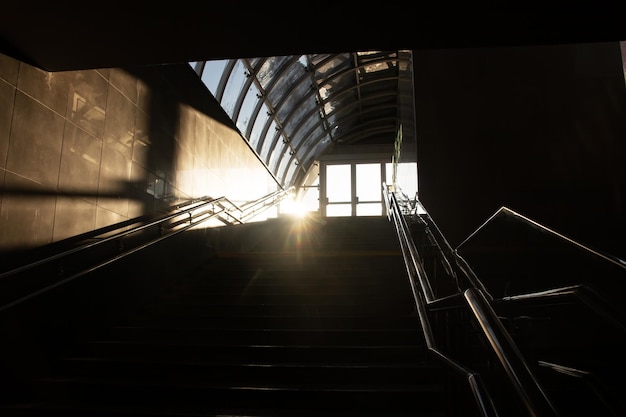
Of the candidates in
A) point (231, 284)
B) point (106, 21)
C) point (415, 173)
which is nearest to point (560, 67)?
point (415, 173)

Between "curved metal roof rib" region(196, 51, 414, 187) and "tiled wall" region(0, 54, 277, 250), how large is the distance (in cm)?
193

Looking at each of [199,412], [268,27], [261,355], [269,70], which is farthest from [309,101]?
[199,412]

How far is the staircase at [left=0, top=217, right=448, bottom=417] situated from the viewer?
9.79 ft

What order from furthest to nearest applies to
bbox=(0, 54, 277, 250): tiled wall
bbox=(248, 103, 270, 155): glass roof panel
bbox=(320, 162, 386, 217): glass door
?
A: bbox=(320, 162, 386, 217): glass door < bbox=(248, 103, 270, 155): glass roof panel < bbox=(0, 54, 277, 250): tiled wall

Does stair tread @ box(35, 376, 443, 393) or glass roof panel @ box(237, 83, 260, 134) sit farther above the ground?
glass roof panel @ box(237, 83, 260, 134)

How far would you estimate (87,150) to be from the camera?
4.36 metres

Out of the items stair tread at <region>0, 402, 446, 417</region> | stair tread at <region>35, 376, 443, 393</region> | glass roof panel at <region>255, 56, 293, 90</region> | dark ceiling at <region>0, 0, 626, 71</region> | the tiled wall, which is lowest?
stair tread at <region>0, 402, 446, 417</region>

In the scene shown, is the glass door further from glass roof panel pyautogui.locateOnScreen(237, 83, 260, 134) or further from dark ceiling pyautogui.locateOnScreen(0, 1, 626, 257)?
dark ceiling pyautogui.locateOnScreen(0, 1, 626, 257)

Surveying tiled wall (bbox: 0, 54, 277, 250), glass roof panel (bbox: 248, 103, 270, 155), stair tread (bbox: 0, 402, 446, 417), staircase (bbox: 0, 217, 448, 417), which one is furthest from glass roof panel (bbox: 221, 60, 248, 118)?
stair tread (bbox: 0, 402, 446, 417)

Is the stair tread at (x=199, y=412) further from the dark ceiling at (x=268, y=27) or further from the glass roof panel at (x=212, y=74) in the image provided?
the glass roof panel at (x=212, y=74)

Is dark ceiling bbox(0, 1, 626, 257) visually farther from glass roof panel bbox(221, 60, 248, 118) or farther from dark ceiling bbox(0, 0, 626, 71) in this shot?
glass roof panel bbox(221, 60, 248, 118)

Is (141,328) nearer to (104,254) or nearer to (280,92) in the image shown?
(104,254)

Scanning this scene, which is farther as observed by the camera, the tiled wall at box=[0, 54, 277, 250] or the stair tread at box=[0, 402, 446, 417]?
the tiled wall at box=[0, 54, 277, 250]

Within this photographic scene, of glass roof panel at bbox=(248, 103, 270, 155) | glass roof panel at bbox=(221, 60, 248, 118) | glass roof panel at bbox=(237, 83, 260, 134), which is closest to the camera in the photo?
glass roof panel at bbox=(221, 60, 248, 118)
